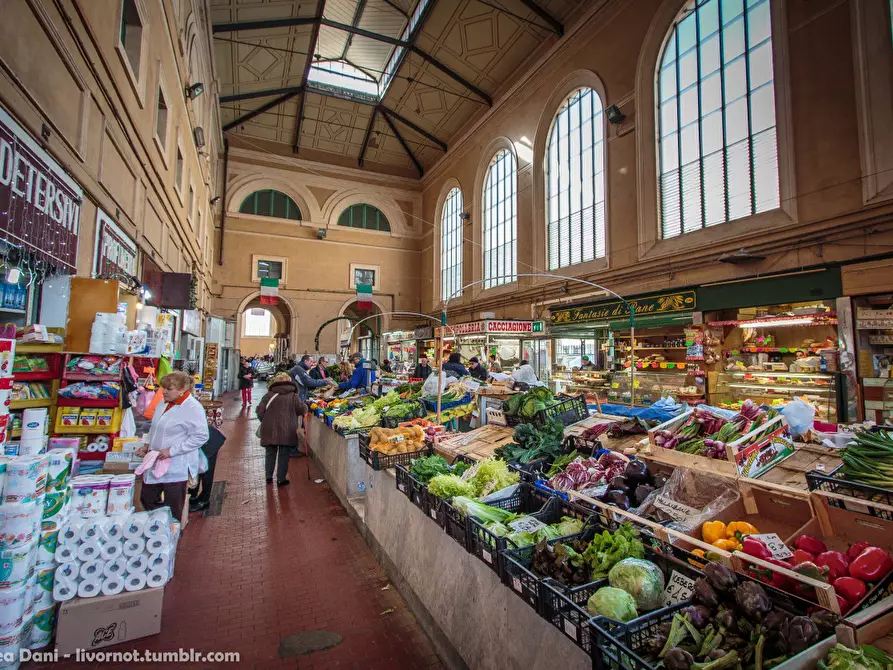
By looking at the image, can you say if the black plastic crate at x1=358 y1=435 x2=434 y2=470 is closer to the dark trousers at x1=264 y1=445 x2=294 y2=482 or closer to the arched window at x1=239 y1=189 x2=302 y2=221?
the dark trousers at x1=264 y1=445 x2=294 y2=482

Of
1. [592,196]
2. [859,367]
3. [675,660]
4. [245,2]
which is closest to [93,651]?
[675,660]

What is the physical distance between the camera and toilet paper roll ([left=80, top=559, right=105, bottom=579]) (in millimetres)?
2987

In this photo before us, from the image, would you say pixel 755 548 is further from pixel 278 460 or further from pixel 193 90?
Result: pixel 193 90

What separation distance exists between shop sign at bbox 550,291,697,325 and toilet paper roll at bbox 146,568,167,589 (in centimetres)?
1086

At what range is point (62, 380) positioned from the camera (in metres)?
3.91

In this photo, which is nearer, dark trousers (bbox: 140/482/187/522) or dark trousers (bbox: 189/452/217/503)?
dark trousers (bbox: 140/482/187/522)

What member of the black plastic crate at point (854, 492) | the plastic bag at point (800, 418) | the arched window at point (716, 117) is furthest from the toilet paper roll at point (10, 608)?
the arched window at point (716, 117)

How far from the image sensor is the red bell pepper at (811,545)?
2.24 meters

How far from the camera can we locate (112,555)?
3.06 metres

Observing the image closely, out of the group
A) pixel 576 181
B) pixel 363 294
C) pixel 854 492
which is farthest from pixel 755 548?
Answer: pixel 363 294

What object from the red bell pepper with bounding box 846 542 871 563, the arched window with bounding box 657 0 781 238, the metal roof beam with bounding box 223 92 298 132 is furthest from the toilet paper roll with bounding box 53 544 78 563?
the metal roof beam with bounding box 223 92 298 132

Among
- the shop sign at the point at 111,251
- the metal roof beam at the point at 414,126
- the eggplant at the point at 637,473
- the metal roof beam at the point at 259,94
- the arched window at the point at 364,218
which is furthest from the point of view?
the arched window at the point at 364,218

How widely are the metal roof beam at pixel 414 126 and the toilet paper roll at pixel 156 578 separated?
22.2m

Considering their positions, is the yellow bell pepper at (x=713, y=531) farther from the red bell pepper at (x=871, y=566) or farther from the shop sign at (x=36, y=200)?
the shop sign at (x=36, y=200)
